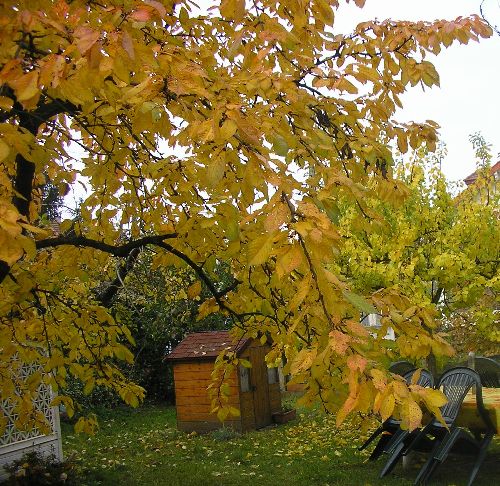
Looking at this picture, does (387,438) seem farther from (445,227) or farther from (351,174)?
(351,174)

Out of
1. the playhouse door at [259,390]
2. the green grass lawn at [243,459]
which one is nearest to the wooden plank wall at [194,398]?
the green grass lawn at [243,459]

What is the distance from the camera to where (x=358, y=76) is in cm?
260

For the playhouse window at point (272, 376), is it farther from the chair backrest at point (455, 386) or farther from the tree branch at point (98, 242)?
the tree branch at point (98, 242)

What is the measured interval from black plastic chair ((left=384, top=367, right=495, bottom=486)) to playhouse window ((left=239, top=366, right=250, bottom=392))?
385 centimetres

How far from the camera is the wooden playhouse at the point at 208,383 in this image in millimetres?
9377

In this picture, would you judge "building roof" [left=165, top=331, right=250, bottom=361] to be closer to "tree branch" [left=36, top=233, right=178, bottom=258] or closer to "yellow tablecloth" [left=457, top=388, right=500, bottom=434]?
"yellow tablecloth" [left=457, top=388, right=500, bottom=434]

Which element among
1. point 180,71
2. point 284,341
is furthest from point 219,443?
point 180,71

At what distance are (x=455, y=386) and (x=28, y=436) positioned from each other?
14.8ft

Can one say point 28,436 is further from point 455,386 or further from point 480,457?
point 480,457

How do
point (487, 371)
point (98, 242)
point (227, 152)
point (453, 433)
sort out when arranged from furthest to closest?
point (487, 371) < point (453, 433) < point (98, 242) < point (227, 152)

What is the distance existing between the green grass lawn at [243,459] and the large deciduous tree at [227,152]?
9.00 ft

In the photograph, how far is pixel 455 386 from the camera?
561 cm

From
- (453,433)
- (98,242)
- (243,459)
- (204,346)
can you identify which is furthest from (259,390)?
(98,242)

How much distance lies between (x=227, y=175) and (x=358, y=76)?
734 mm
